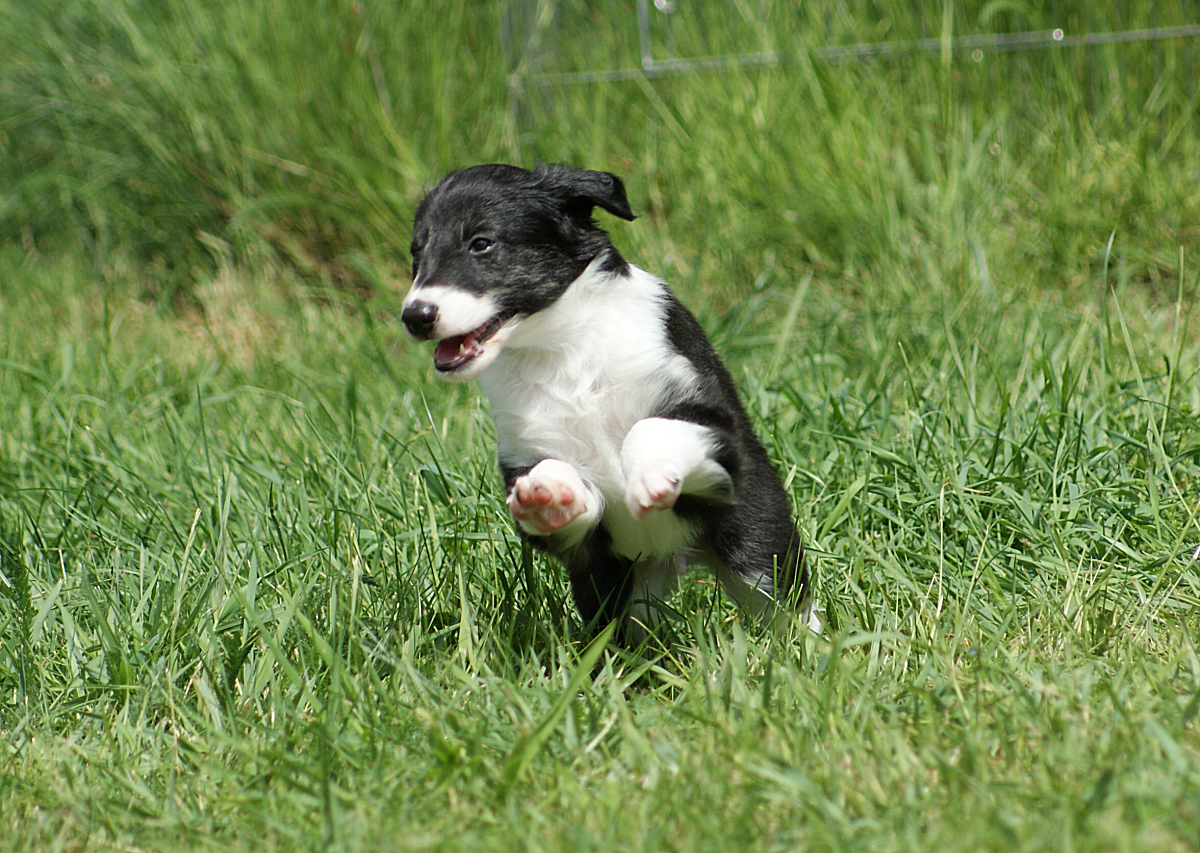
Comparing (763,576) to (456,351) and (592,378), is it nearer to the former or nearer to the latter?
(592,378)

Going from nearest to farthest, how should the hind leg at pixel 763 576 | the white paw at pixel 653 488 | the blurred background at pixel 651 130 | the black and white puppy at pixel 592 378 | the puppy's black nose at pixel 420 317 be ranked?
Answer: the white paw at pixel 653 488
the puppy's black nose at pixel 420 317
the black and white puppy at pixel 592 378
the hind leg at pixel 763 576
the blurred background at pixel 651 130

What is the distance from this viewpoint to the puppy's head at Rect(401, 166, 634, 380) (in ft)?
7.80

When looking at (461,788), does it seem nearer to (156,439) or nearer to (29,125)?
(156,439)

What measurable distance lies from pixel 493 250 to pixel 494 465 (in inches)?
39.3

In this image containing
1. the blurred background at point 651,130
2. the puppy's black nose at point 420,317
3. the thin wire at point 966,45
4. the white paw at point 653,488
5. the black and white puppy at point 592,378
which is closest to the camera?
the white paw at point 653,488

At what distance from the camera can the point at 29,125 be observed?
6.81 m

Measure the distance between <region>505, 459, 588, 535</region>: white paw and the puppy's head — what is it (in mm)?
297

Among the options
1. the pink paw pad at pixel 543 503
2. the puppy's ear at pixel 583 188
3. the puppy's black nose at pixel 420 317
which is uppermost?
the puppy's ear at pixel 583 188

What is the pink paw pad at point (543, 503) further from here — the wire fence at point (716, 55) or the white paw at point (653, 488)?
the wire fence at point (716, 55)

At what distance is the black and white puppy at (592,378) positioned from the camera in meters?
2.42

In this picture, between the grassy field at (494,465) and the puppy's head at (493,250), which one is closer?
the grassy field at (494,465)

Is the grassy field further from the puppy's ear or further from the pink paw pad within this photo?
the puppy's ear

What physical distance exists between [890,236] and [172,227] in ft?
12.6

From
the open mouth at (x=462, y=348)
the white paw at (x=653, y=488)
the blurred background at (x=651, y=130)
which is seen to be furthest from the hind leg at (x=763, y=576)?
the blurred background at (x=651, y=130)
